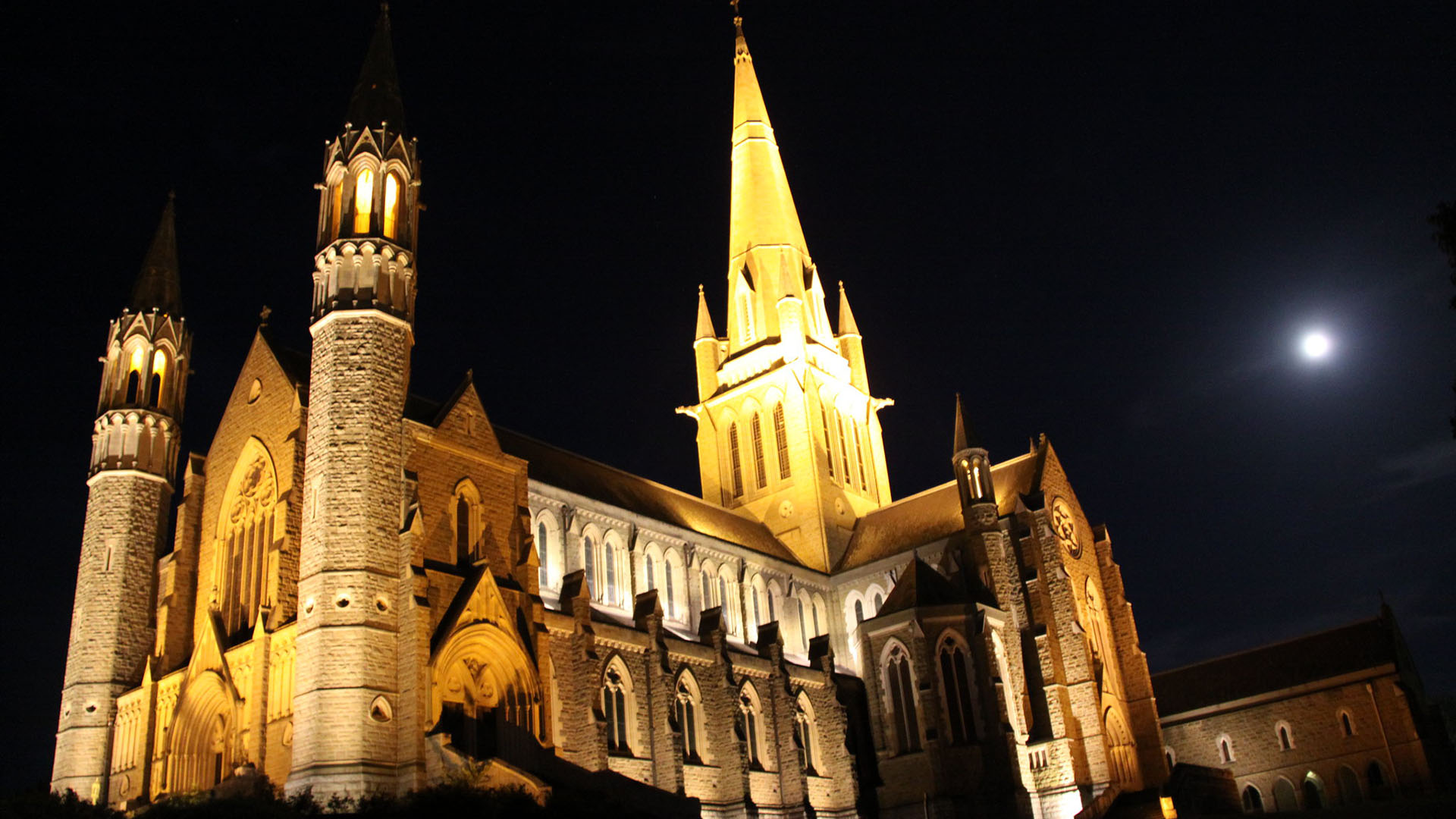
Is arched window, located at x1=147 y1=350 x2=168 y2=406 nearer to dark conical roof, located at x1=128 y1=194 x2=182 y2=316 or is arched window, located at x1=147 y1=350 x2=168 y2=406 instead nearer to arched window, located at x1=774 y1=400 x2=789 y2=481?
dark conical roof, located at x1=128 y1=194 x2=182 y2=316

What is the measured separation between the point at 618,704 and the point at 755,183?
33.6 meters

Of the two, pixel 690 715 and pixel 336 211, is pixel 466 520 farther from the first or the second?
pixel 690 715

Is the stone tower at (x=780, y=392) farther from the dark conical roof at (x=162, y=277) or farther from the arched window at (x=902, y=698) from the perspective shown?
the dark conical roof at (x=162, y=277)

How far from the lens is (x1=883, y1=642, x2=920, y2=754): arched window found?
43.2m

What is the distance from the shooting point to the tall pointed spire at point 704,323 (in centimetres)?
6280

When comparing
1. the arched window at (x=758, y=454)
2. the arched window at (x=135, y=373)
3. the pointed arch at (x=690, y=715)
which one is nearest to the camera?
the arched window at (x=135, y=373)

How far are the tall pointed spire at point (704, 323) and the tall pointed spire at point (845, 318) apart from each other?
6.49 metres

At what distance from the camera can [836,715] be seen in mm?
43562

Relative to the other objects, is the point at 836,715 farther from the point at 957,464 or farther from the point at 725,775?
the point at 957,464

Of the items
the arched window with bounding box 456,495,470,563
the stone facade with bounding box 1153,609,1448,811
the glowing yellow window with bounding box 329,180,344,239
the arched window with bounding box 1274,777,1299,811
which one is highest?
the glowing yellow window with bounding box 329,180,344,239

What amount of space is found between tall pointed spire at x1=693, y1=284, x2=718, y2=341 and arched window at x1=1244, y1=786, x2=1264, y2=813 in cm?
3144

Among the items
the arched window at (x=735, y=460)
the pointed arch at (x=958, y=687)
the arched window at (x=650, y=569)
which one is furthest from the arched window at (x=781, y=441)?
the pointed arch at (x=958, y=687)

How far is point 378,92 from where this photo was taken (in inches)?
1390

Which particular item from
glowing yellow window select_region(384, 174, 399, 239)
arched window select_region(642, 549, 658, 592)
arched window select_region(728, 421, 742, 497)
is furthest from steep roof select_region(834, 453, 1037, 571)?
glowing yellow window select_region(384, 174, 399, 239)
